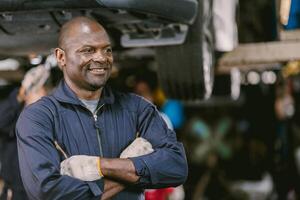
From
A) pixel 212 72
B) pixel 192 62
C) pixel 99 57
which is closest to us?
pixel 99 57

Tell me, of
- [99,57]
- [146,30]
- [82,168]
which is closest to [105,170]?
[82,168]

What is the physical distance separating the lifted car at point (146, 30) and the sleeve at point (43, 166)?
0.77m

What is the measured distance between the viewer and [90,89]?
2744 millimetres

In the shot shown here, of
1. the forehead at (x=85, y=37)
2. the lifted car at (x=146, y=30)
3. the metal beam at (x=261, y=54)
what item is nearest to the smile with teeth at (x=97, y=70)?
the forehead at (x=85, y=37)

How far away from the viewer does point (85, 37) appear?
2.65 metres

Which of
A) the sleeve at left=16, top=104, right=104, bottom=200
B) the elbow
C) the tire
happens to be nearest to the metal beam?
the tire

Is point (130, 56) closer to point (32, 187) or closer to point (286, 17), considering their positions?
point (286, 17)

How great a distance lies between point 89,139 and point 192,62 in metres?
1.90

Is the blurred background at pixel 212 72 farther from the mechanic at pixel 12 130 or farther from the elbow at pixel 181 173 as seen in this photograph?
the elbow at pixel 181 173

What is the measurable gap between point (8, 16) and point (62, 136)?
105 centimetres

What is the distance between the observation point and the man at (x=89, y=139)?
252 centimetres

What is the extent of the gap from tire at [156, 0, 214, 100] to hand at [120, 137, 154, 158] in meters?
1.47

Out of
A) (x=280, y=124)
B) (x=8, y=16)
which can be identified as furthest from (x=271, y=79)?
(x=8, y=16)

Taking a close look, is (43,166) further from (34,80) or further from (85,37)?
(34,80)
